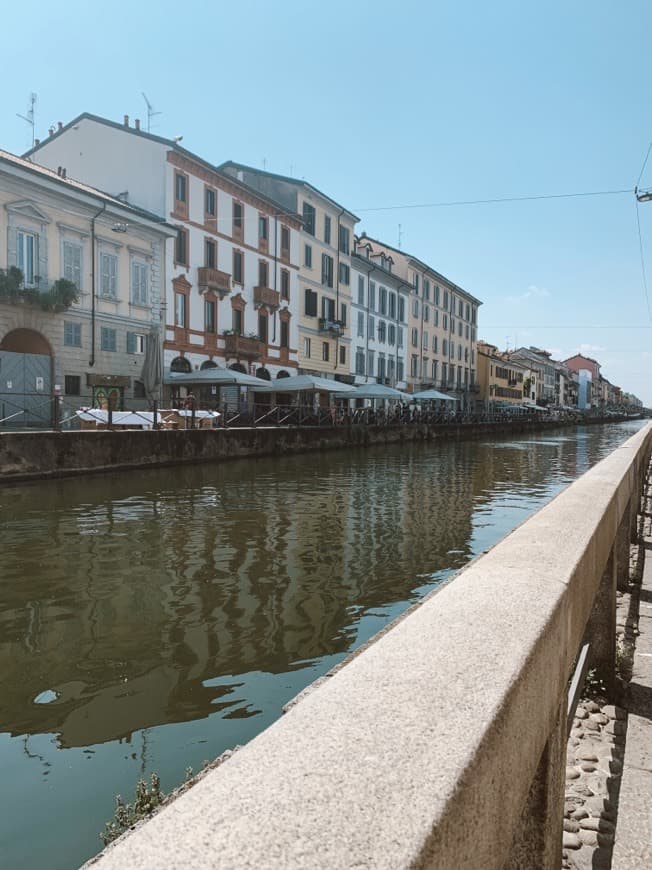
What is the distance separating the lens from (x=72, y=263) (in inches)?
973

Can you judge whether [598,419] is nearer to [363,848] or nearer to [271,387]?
[271,387]

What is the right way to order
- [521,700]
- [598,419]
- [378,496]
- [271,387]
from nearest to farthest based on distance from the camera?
[521,700], [378,496], [271,387], [598,419]

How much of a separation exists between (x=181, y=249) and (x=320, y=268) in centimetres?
1323

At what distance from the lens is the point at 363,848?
2.70 feet

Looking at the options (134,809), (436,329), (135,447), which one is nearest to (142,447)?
(135,447)

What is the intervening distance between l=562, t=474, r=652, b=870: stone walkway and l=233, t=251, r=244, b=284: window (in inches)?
1238

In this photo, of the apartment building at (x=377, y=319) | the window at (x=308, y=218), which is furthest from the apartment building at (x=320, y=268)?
the apartment building at (x=377, y=319)

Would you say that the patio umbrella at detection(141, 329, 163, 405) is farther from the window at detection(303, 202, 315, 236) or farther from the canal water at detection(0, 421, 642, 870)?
the window at detection(303, 202, 315, 236)

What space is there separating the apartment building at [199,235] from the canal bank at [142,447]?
292 inches

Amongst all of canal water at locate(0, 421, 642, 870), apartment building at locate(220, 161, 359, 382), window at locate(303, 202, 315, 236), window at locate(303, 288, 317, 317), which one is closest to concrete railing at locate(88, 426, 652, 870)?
canal water at locate(0, 421, 642, 870)

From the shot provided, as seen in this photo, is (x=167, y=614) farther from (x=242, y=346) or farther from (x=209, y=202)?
(x=209, y=202)

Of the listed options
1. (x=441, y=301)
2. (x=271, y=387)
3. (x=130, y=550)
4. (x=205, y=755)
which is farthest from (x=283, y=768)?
(x=441, y=301)

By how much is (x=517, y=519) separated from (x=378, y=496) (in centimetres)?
319

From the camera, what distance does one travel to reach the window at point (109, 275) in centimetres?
2598
